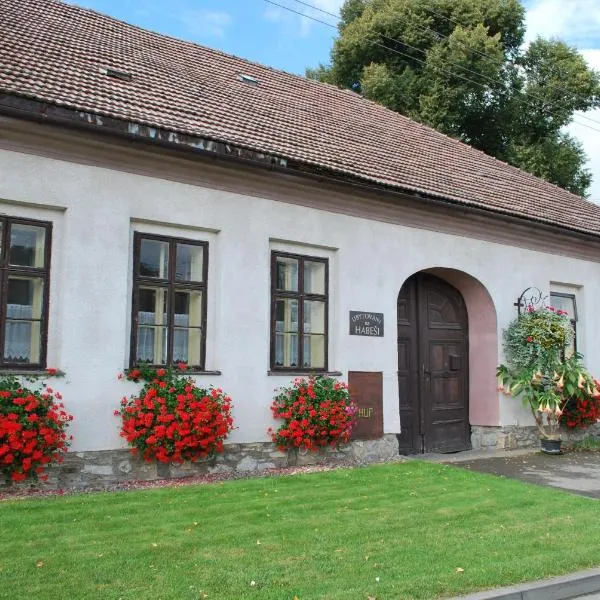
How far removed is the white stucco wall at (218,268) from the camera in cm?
811

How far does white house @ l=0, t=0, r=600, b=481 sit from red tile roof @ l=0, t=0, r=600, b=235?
6 cm

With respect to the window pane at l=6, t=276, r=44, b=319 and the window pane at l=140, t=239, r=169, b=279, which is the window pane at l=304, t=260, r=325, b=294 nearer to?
the window pane at l=140, t=239, r=169, b=279

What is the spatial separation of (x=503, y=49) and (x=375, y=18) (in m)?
4.89

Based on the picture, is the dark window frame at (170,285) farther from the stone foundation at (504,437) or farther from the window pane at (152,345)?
the stone foundation at (504,437)

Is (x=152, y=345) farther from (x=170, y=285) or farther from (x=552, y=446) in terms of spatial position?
(x=552, y=446)

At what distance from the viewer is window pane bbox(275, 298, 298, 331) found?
993 cm

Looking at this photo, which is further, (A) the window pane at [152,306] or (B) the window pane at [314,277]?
(B) the window pane at [314,277]

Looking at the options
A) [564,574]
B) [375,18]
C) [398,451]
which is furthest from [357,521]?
[375,18]

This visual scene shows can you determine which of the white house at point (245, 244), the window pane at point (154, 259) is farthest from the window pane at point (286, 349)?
the window pane at point (154, 259)

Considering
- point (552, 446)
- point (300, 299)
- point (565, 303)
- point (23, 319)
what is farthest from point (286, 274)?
point (565, 303)

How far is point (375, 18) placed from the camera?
82.8 feet

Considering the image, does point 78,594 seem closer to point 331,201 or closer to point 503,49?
point 331,201

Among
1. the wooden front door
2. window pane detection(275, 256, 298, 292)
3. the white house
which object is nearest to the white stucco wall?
the white house

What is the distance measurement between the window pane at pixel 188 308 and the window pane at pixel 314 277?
1.80m
